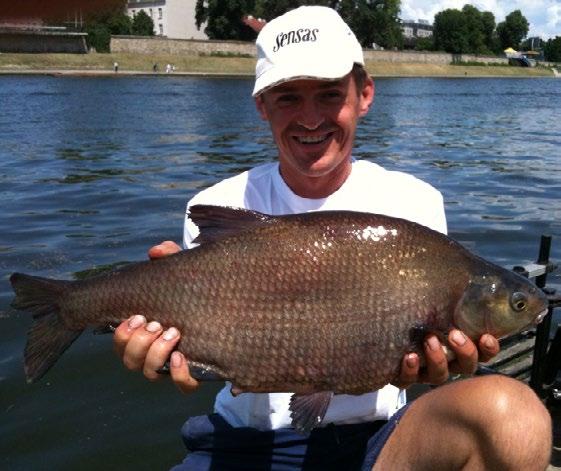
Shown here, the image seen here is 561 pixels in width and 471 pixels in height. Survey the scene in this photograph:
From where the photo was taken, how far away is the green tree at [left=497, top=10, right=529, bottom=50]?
150 m

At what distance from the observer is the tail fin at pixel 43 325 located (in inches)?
112

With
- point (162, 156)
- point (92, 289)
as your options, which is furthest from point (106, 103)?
point (92, 289)

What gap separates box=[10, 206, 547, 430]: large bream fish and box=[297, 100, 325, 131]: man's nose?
620mm

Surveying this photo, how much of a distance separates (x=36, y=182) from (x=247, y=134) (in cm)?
1171

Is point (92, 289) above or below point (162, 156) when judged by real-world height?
above

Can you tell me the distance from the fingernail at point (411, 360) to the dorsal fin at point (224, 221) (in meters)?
0.72

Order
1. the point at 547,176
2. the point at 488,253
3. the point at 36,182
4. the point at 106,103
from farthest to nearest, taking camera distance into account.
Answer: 1. the point at 106,103
2. the point at 547,176
3. the point at 36,182
4. the point at 488,253

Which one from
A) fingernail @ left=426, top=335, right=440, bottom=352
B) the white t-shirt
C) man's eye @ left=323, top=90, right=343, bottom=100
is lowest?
fingernail @ left=426, top=335, right=440, bottom=352

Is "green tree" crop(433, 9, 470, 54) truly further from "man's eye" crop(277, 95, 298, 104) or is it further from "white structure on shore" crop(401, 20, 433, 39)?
"man's eye" crop(277, 95, 298, 104)

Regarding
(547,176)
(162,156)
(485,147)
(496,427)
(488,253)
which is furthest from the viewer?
(485,147)

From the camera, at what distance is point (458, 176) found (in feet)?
49.8

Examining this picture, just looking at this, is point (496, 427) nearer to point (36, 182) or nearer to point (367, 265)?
point (367, 265)

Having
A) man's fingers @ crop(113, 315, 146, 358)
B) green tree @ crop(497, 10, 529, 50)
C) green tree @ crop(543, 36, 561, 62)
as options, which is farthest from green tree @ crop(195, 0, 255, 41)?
green tree @ crop(543, 36, 561, 62)

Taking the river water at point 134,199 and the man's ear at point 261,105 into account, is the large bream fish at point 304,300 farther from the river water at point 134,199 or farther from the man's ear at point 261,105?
the river water at point 134,199
